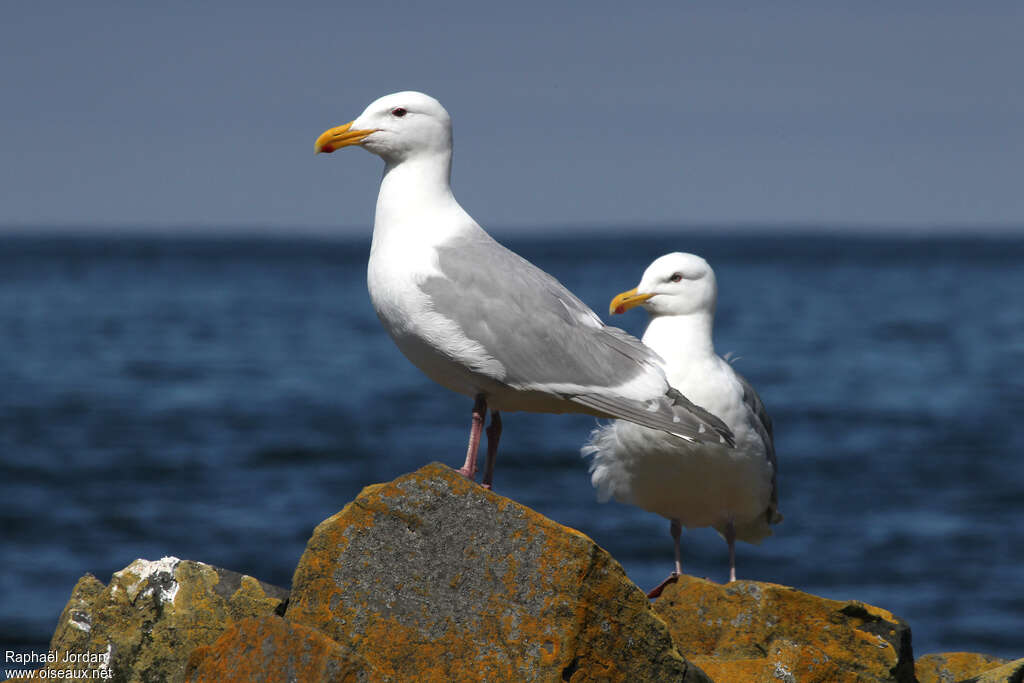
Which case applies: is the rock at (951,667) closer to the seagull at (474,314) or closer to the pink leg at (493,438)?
the seagull at (474,314)

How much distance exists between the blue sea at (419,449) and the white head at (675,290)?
788 centimetres

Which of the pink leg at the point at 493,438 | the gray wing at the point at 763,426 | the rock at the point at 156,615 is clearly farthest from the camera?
the gray wing at the point at 763,426

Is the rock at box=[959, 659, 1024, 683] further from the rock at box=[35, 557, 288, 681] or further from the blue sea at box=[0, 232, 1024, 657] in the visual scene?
the blue sea at box=[0, 232, 1024, 657]

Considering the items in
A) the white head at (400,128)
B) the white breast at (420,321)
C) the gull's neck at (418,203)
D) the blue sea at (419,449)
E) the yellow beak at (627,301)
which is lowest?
the blue sea at (419,449)

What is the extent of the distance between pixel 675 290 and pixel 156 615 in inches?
167

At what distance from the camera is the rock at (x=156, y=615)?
15.0 ft

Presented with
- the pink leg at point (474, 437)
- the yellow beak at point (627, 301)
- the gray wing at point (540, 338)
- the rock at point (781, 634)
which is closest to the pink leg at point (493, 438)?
the pink leg at point (474, 437)

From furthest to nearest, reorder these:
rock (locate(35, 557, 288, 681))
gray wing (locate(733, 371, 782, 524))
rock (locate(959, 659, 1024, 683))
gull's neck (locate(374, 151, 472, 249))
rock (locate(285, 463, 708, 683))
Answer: gray wing (locate(733, 371, 782, 524)) → gull's neck (locate(374, 151, 472, 249)) → rock (locate(959, 659, 1024, 683)) → rock (locate(35, 557, 288, 681)) → rock (locate(285, 463, 708, 683))

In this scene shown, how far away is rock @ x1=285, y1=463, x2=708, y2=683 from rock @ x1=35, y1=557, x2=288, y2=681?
0.64 meters

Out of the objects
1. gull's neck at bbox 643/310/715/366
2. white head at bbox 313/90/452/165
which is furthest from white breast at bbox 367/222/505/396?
gull's neck at bbox 643/310/715/366

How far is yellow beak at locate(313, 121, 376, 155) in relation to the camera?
18.6 feet

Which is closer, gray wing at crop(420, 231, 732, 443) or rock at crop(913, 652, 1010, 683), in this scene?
gray wing at crop(420, 231, 732, 443)

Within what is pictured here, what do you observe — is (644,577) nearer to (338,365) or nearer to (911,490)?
(911,490)

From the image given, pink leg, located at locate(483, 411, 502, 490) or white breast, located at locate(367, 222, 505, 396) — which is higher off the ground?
white breast, located at locate(367, 222, 505, 396)
